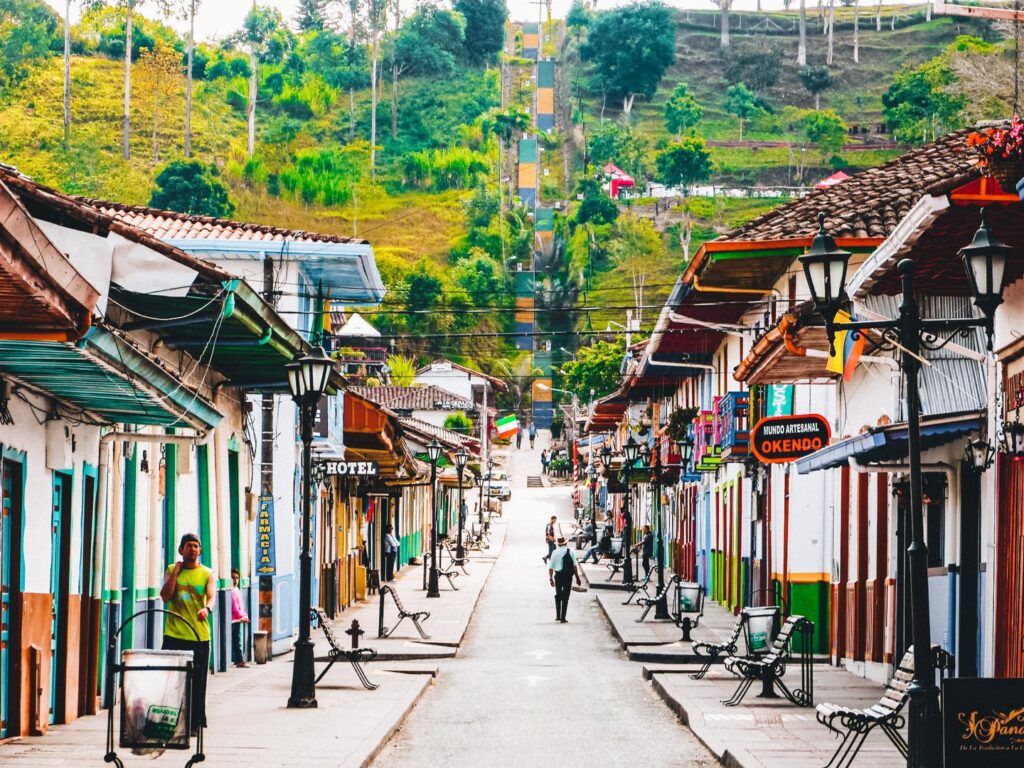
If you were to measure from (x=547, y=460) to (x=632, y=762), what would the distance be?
102696mm

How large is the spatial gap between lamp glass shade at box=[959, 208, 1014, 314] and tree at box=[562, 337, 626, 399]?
253 ft

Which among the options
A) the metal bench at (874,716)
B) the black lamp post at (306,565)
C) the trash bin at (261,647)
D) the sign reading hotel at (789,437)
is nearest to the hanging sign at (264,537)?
the trash bin at (261,647)

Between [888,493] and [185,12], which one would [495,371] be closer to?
[185,12]

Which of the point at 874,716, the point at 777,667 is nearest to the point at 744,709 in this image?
the point at 777,667

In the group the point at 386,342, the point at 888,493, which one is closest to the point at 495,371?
the point at 386,342

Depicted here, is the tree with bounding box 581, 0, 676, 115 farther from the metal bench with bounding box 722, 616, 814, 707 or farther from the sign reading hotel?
the metal bench with bounding box 722, 616, 814, 707

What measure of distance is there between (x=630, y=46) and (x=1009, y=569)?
182 meters

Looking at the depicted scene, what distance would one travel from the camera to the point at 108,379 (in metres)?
12.5

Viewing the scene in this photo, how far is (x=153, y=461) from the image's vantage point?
18.4m

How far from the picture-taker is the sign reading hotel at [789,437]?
20609 mm

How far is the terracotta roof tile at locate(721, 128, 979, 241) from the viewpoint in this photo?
77.0ft

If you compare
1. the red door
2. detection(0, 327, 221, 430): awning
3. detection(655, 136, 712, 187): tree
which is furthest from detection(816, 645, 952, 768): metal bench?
detection(655, 136, 712, 187): tree

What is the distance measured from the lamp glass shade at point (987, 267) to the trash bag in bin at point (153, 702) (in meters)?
5.40

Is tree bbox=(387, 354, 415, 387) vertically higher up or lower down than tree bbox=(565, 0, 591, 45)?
lower down
